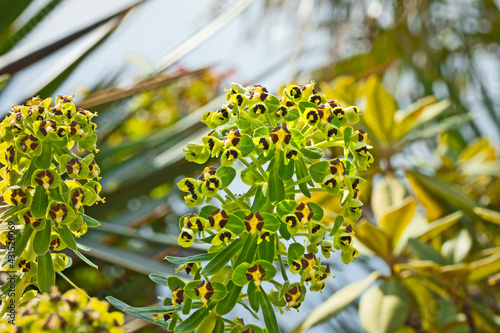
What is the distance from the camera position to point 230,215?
48cm

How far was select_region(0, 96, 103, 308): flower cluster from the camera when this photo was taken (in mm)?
487

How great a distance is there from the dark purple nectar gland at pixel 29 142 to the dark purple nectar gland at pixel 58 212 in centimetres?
6

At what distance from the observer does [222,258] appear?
49 centimetres

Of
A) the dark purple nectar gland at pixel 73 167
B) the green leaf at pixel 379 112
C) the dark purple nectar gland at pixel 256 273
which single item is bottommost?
the dark purple nectar gland at pixel 256 273

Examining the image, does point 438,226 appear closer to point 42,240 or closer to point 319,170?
point 319,170

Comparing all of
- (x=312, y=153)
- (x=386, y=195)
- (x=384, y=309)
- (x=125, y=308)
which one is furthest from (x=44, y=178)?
(x=386, y=195)

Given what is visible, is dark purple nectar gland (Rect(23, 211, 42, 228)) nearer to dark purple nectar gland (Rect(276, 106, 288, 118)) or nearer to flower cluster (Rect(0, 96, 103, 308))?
flower cluster (Rect(0, 96, 103, 308))

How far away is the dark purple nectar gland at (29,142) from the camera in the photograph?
0.49 metres

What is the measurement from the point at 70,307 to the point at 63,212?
0.38 feet

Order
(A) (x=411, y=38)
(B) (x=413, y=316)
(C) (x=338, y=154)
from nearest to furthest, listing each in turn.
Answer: (B) (x=413, y=316)
(C) (x=338, y=154)
(A) (x=411, y=38)

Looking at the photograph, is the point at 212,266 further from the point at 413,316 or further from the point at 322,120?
the point at 413,316

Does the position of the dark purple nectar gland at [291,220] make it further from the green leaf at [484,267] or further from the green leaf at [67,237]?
the green leaf at [484,267]

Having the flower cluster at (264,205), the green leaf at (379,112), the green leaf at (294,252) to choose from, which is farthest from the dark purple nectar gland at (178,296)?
the green leaf at (379,112)

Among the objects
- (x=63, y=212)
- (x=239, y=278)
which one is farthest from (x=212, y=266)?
(x=63, y=212)
